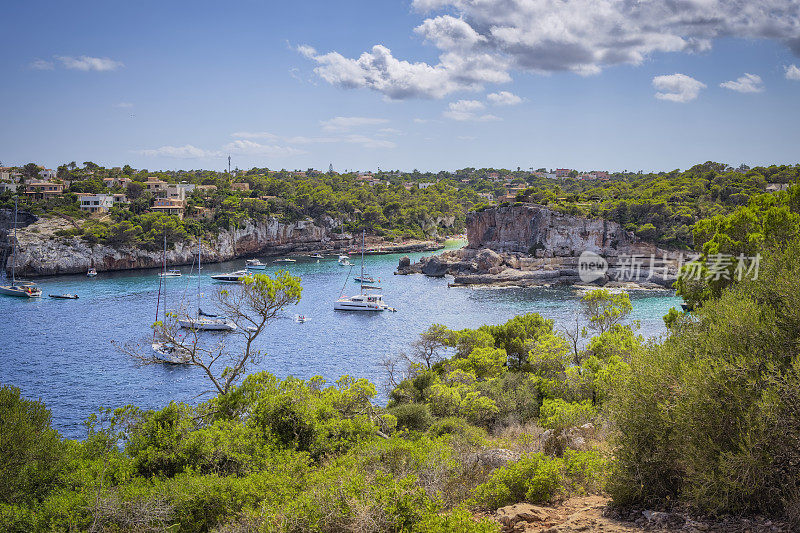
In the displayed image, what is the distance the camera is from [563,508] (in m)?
8.41

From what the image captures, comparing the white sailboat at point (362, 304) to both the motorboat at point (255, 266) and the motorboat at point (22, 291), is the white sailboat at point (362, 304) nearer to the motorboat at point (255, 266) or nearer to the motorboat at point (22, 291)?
the motorboat at point (255, 266)

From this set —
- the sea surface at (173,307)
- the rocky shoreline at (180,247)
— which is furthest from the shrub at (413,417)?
the rocky shoreline at (180,247)

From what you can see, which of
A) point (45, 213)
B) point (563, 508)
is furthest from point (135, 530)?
point (45, 213)

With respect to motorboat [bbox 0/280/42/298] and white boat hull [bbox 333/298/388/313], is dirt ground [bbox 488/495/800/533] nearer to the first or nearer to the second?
white boat hull [bbox 333/298/388/313]

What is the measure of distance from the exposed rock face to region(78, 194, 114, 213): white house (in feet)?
152

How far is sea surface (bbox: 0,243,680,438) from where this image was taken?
2461cm

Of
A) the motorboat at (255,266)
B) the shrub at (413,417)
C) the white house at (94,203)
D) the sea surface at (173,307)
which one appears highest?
the white house at (94,203)

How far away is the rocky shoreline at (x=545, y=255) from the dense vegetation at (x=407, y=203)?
2.45m

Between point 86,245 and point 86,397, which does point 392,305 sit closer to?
point 86,397

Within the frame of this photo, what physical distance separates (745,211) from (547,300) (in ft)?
103

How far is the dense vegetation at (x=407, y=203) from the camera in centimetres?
5862

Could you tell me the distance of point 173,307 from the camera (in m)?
41.3

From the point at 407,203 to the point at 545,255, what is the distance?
132 feet

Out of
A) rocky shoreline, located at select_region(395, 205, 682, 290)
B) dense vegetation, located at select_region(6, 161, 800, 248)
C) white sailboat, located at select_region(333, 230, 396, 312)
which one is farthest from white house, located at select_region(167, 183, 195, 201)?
white sailboat, located at select_region(333, 230, 396, 312)
